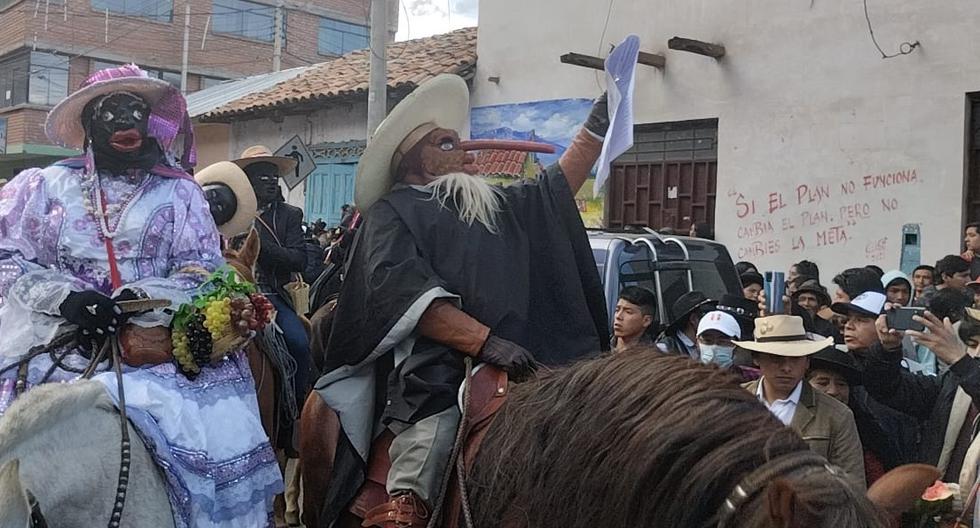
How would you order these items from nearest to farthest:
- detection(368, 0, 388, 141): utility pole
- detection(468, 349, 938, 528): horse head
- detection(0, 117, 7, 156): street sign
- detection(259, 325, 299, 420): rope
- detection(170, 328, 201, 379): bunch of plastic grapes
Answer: detection(468, 349, 938, 528): horse head
detection(170, 328, 201, 379): bunch of plastic grapes
detection(259, 325, 299, 420): rope
detection(368, 0, 388, 141): utility pole
detection(0, 117, 7, 156): street sign

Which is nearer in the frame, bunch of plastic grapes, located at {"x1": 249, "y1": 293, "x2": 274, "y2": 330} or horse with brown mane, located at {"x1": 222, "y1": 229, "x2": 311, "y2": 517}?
bunch of plastic grapes, located at {"x1": 249, "y1": 293, "x2": 274, "y2": 330}

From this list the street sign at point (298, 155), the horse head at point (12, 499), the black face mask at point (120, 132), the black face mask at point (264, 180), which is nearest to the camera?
the horse head at point (12, 499)

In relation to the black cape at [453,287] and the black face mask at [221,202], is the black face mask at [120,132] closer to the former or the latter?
the black cape at [453,287]

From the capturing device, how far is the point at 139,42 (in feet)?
104

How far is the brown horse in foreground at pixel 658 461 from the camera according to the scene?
1461 mm

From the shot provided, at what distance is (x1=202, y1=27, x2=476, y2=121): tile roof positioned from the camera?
51.5ft

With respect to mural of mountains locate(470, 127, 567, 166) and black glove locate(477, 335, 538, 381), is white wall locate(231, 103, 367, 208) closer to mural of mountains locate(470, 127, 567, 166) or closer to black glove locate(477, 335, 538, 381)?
mural of mountains locate(470, 127, 567, 166)

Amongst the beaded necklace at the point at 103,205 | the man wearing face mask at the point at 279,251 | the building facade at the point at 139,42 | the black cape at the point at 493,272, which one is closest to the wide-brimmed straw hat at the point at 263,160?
the man wearing face mask at the point at 279,251

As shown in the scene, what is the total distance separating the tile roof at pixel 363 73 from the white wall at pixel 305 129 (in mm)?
525

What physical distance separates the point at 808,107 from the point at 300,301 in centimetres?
693

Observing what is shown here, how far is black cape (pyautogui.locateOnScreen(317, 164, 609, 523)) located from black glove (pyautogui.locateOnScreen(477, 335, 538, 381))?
191 mm

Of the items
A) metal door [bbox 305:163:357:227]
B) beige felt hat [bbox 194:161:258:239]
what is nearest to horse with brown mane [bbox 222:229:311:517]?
beige felt hat [bbox 194:161:258:239]

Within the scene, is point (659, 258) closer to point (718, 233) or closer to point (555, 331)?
point (555, 331)

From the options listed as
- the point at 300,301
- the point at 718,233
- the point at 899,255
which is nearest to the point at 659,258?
the point at 300,301
